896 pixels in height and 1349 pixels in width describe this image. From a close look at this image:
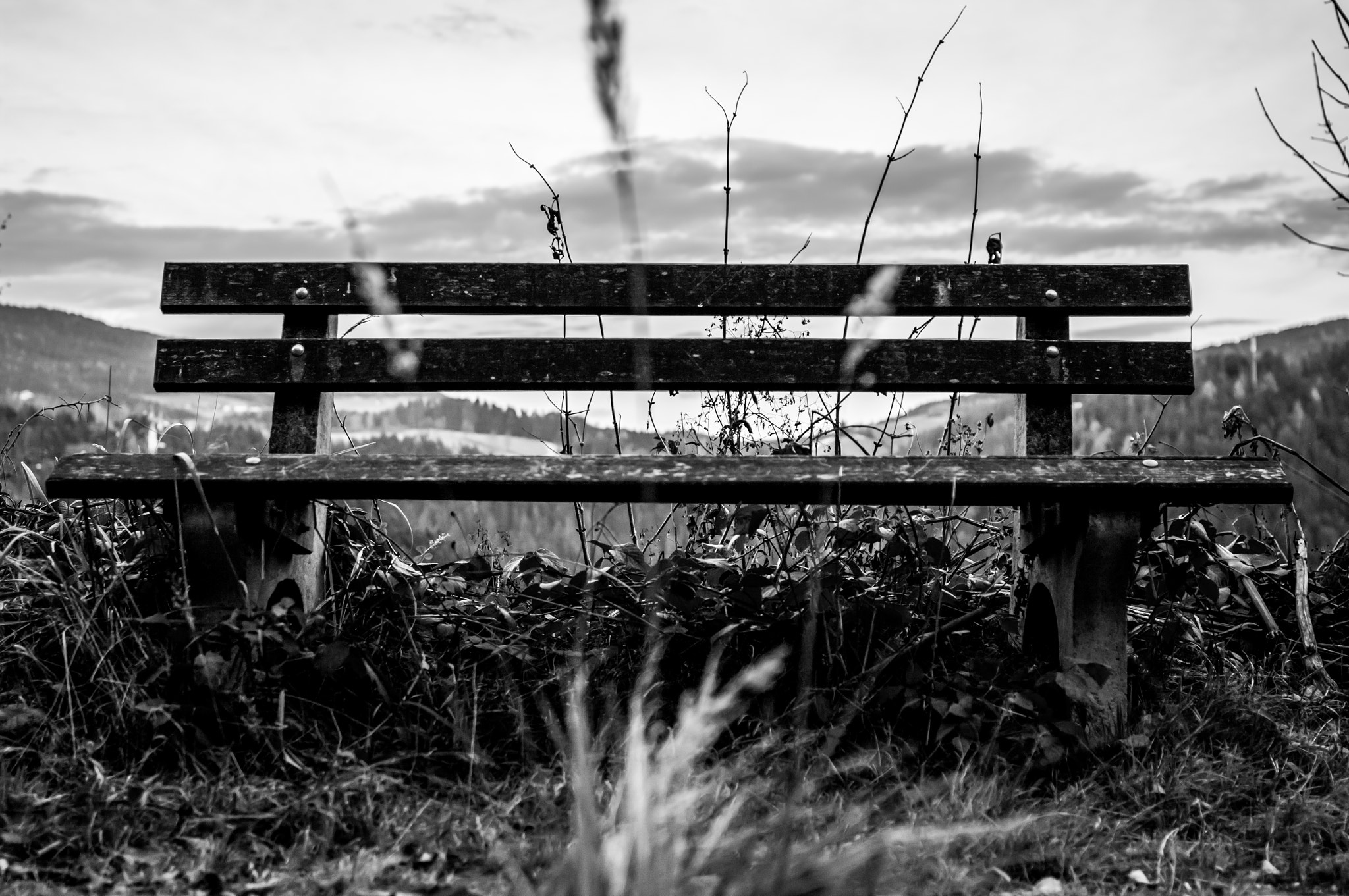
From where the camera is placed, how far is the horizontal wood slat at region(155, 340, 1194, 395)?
3062 mm

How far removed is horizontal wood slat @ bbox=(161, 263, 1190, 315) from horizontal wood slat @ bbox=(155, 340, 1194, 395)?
0.39 feet

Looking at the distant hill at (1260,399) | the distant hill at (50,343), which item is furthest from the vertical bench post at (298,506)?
the distant hill at (50,343)

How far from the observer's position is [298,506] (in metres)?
3.01

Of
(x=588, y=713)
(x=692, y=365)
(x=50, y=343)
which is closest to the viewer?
(x=588, y=713)

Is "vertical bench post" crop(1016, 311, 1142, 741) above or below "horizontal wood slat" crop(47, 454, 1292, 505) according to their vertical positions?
below

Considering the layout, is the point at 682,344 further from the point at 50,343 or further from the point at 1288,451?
the point at 50,343

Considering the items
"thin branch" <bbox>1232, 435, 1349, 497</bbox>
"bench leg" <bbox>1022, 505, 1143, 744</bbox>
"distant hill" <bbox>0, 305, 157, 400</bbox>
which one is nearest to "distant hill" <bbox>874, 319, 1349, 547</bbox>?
"thin branch" <bbox>1232, 435, 1349, 497</bbox>

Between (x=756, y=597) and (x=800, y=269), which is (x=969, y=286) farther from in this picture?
(x=756, y=597)

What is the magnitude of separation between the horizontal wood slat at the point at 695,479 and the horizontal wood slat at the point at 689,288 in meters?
0.61

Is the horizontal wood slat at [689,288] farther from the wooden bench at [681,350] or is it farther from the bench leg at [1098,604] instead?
the bench leg at [1098,604]

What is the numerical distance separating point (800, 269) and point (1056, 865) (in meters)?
1.69

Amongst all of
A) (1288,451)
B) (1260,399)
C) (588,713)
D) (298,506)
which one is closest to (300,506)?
(298,506)

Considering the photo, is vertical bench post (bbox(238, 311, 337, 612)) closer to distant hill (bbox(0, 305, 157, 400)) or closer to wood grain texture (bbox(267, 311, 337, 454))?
wood grain texture (bbox(267, 311, 337, 454))

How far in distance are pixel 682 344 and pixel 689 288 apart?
0.54ft
